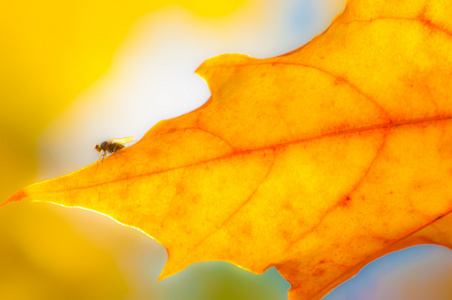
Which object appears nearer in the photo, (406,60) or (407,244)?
(406,60)

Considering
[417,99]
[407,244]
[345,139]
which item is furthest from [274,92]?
[407,244]

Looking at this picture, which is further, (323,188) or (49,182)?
(323,188)

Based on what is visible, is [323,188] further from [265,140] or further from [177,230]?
[177,230]

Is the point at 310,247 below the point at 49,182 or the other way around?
below

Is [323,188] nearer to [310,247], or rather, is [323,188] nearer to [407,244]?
[310,247]

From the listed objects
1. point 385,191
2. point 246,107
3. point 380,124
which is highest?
point 246,107

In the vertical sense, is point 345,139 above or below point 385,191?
above

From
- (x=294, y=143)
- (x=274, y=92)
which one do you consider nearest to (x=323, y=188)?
(x=294, y=143)

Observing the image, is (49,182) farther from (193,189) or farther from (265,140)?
(265,140)

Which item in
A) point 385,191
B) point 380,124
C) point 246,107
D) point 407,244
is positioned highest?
point 246,107
